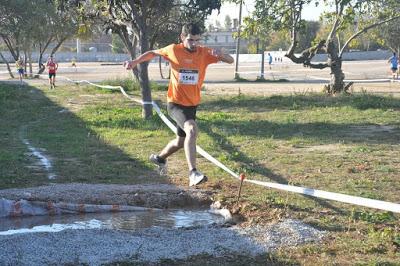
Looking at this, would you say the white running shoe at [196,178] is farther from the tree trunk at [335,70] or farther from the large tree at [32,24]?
the large tree at [32,24]

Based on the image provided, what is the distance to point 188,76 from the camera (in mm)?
7605

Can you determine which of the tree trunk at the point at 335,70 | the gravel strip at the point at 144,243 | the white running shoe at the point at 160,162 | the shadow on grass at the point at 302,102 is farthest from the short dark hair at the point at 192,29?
the tree trunk at the point at 335,70

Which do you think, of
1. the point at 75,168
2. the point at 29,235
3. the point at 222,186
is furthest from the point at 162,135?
the point at 29,235

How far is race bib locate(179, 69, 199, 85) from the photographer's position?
7598 millimetres

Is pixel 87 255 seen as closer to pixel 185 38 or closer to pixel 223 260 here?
pixel 223 260

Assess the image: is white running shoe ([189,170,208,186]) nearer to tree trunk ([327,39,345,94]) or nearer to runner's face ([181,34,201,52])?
runner's face ([181,34,201,52])

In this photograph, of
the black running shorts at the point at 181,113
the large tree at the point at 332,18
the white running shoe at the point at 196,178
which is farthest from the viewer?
the large tree at the point at 332,18

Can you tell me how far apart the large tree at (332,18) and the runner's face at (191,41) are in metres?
12.9

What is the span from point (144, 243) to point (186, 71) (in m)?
3.03

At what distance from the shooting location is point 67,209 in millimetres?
6668

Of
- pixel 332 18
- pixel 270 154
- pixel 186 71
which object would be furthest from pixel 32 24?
pixel 186 71

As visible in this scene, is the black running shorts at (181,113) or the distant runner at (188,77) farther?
the black running shorts at (181,113)

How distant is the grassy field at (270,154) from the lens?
5.82m

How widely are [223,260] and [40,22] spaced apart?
41229 mm
